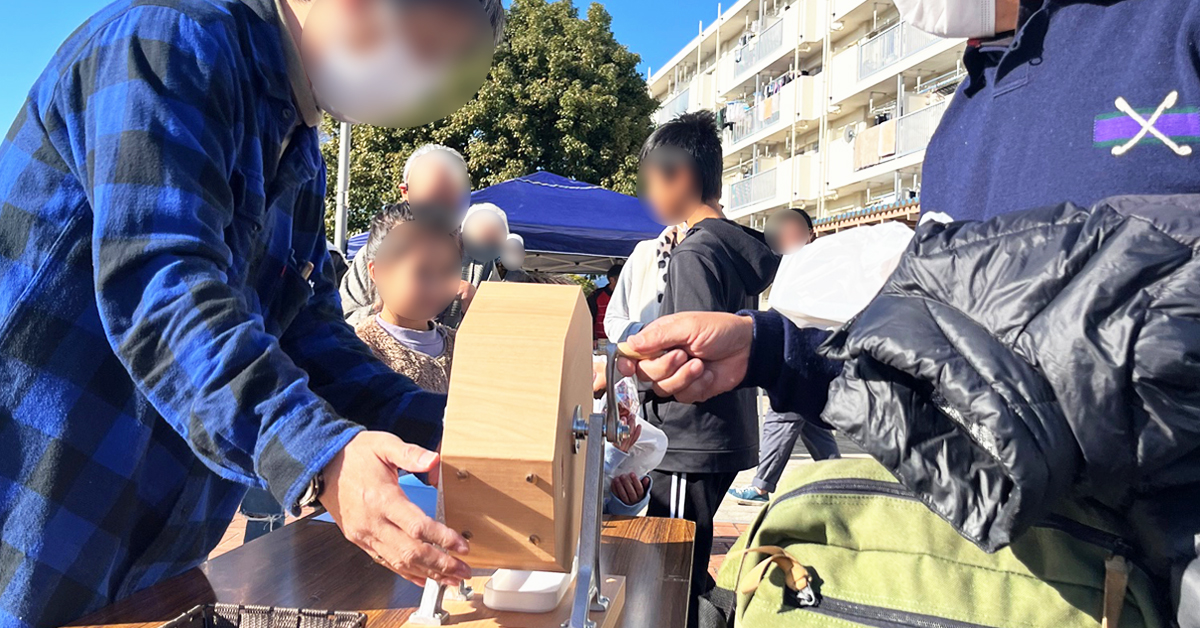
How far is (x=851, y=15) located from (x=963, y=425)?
2200 cm

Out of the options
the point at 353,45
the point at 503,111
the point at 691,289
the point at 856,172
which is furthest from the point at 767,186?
the point at 353,45

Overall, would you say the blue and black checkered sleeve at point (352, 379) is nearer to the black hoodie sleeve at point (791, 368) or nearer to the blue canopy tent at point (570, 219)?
the black hoodie sleeve at point (791, 368)

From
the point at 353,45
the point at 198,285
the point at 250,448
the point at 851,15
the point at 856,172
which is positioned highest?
the point at 851,15

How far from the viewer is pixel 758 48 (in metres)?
24.6

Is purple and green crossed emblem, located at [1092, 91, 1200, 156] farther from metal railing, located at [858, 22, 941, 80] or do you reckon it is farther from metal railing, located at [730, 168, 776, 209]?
metal railing, located at [730, 168, 776, 209]

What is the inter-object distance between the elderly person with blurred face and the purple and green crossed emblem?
198 centimetres

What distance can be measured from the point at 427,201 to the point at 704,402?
1.23 metres

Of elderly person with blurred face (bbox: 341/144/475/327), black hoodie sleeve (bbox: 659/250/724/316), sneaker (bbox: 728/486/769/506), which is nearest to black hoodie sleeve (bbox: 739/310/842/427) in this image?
black hoodie sleeve (bbox: 659/250/724/316)

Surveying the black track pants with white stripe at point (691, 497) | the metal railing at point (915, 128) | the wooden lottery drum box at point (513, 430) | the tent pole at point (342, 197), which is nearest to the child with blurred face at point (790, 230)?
the black track pants with white stripe at point (691, 497)

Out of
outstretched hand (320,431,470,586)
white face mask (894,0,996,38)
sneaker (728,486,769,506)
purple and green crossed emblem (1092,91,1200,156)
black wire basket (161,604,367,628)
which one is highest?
white face mask (894,0,996,38)

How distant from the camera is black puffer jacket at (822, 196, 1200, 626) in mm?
623

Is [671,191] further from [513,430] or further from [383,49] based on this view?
[513,430]

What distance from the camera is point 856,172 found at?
759 inches

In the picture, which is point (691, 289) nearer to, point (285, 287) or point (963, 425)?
point (285, 287)
